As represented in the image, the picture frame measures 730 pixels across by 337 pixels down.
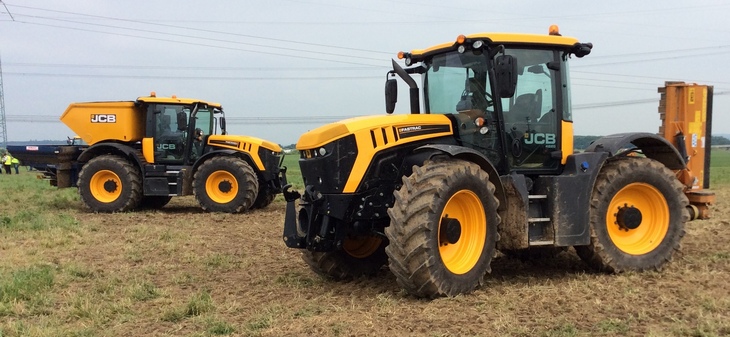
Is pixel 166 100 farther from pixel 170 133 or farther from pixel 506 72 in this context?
pixel 506 72

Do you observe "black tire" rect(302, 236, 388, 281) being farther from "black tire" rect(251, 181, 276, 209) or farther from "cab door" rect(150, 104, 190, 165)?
"cab door" rect(150, 104, 190, 165)

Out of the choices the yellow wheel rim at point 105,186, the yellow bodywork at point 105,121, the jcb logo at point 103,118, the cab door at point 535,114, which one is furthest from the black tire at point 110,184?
the cab door at point 535,114

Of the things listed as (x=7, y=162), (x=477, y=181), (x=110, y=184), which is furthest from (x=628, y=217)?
(x=7, y=162)

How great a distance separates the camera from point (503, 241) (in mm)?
6574

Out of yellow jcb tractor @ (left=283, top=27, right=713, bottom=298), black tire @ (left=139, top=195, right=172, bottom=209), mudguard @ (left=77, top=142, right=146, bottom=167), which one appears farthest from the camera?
black tire @ (left=139, top=195, right=172, bottom=209)

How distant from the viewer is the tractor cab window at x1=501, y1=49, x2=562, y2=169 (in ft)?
22.5

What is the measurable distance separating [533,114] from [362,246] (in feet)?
7.87

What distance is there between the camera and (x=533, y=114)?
6.97 m

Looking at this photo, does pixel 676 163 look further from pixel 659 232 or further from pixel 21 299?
pixel 21 299

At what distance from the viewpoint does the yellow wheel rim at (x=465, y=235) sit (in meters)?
6.11

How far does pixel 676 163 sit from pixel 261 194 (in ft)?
32.4

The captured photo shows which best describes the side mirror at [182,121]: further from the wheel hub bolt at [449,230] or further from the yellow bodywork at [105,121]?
the wheel hub bolt at [449,230]

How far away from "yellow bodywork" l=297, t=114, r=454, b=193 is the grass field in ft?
Answer: 4.40

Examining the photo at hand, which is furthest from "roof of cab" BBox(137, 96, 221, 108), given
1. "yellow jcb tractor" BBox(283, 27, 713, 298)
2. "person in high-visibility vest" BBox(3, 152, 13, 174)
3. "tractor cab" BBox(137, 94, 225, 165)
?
"person in high-visibility vest" BBox(3, 152, 13, 174)
